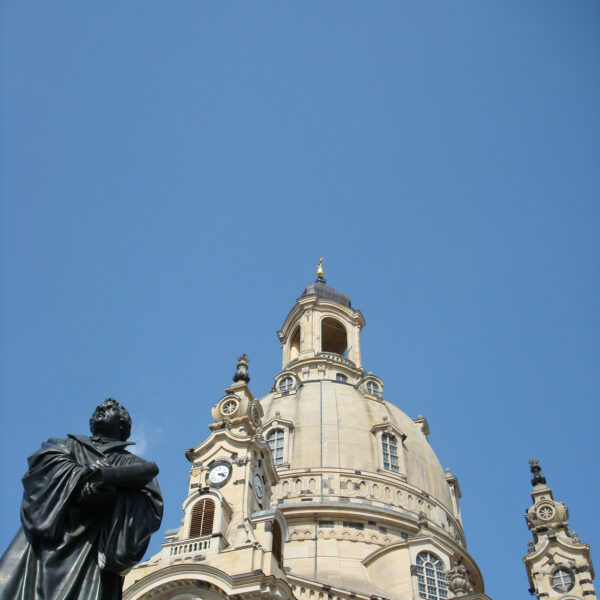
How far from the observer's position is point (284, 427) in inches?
1779

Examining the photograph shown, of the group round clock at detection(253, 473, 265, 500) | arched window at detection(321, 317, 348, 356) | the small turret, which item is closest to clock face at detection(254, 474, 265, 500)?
round clock at detection(253, 473, 265, 500)

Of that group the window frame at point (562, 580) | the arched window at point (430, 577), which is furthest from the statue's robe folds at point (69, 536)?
the window frame at point (562, 580)

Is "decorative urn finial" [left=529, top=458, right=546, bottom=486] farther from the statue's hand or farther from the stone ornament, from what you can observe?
the statue's hand

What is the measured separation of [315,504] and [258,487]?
6.85m

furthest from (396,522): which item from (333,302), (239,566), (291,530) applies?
(333,302)

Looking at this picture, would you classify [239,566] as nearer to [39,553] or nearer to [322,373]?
[39,553]

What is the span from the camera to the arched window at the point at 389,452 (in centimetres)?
4492

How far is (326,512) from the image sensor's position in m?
39.1

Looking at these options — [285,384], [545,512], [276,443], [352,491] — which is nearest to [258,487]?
[352,491]

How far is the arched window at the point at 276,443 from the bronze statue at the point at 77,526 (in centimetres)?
3856

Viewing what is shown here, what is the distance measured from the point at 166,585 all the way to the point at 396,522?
17101 mm

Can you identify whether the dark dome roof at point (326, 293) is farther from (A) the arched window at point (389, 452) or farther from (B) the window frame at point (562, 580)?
(B) the window frame at point (562, 580)

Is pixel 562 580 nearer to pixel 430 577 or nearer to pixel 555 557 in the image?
pixel 555 557

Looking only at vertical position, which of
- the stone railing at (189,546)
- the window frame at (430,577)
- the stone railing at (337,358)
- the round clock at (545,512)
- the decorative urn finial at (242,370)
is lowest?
the stone railing at (189,546)
